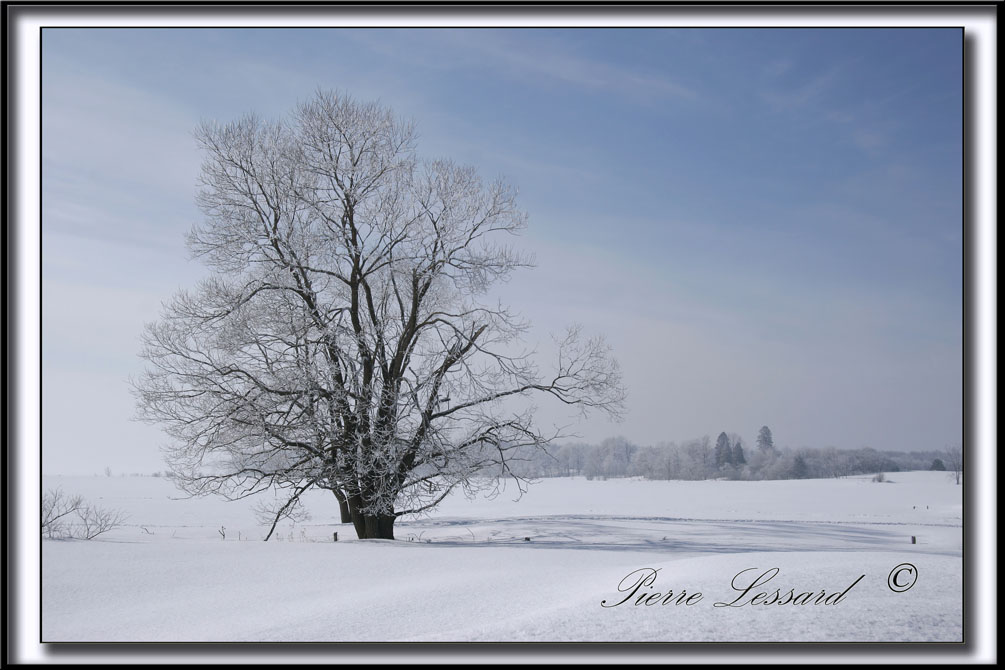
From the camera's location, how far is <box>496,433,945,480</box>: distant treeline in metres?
11.2

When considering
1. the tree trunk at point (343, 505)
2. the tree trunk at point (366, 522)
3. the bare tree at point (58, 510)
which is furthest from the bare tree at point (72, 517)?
the tree trunk at point (366, 522)

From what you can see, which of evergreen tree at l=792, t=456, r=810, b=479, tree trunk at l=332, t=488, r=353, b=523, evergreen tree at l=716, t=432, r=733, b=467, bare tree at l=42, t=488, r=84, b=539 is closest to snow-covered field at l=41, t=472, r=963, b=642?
bare tree at l=42, t=488, r=84, b=539

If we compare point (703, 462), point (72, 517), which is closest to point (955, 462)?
point (703, 462)

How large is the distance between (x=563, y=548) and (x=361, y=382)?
405cm

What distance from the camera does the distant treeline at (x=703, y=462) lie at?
11250 mm

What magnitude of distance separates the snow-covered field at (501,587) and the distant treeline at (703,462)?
0.91 m

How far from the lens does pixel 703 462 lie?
14070 mm

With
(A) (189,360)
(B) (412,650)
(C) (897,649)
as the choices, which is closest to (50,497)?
(A) (189,360)

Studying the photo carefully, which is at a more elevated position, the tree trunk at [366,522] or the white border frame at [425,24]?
the white border frame at [425,24]

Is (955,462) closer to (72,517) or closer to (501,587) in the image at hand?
(501,587)

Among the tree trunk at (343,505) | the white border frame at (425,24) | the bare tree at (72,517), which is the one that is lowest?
the tree trunk at (343,505)

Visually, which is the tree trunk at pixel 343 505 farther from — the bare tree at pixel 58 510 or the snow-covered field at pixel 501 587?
the bare tree at pixel 58 510

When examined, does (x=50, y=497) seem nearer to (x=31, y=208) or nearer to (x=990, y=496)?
(x=31, y=208)

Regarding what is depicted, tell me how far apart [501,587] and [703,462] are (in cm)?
840
